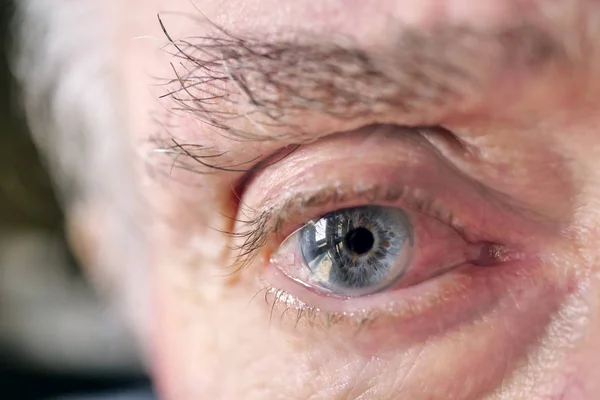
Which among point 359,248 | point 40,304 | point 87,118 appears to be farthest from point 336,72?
point 40,304

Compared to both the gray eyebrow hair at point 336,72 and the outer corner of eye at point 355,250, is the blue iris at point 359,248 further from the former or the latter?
the gray eyebrow hair at point 336,72

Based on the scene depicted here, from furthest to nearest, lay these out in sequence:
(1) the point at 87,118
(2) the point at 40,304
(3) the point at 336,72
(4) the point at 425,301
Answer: (2) the point at 40,304 → (1) the point at 87,118 → (4) the point at 425,301 → (3) the point at 336,72

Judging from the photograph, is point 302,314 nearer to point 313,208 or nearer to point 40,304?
point 313,208

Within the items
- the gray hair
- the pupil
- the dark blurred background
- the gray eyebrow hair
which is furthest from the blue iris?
the dark blurred background

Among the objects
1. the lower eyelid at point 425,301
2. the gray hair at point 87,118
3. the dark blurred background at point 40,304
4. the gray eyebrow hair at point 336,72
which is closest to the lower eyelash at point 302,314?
the lower eyelid at point 425,301

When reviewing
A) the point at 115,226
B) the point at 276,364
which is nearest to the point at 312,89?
the point at 276,364

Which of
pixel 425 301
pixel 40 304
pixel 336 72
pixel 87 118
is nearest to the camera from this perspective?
pixel 336 72

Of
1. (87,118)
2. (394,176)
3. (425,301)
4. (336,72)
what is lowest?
(425,301)
